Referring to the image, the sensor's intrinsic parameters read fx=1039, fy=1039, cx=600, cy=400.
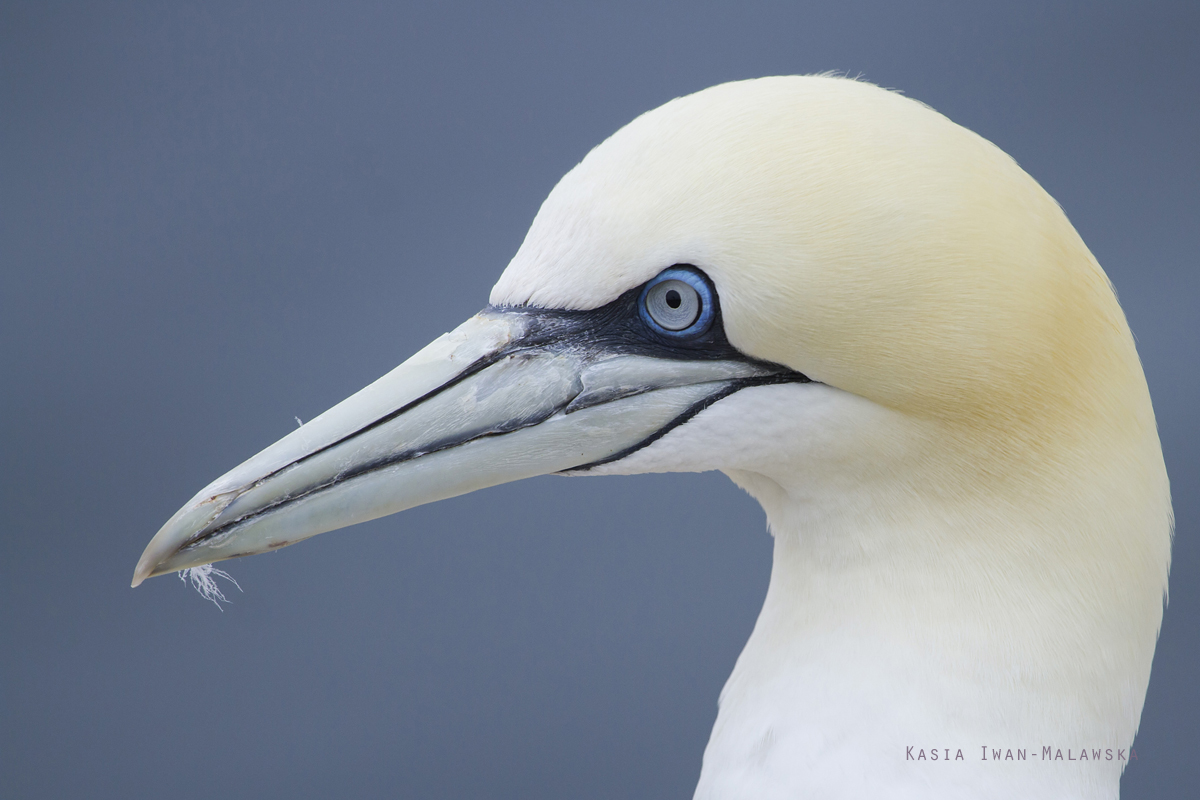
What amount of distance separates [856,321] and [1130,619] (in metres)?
0.85

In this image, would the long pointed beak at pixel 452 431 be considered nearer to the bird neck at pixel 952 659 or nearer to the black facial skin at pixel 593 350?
the black facial skin at pixel 593 350

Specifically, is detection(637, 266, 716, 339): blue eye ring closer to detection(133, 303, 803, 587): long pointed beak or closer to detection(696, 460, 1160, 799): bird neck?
detection(133, 303, 803, 587): long pointed beak

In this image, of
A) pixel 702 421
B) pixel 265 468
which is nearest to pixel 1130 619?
pixel 702 421

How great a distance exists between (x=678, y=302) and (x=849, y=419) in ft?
1.21

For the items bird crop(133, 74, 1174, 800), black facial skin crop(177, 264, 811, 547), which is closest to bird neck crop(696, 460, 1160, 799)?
bird crop(133, 74, 1174, 800)

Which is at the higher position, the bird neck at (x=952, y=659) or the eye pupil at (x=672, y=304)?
the eye pupil at (x=672, y=304)

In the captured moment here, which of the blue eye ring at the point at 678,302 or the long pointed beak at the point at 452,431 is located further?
the long pointed beak at the point at 452,431

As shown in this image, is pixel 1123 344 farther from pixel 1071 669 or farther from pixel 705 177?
pixel 705 177

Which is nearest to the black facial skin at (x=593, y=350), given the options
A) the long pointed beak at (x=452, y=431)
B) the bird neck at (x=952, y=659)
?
the long pointed beak at (x=452, y=431)

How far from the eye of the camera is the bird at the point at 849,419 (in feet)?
5.59

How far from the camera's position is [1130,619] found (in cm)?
199

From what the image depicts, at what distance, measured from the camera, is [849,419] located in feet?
A: 6.05

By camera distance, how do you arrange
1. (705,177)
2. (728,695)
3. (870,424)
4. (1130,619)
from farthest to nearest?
1. (728,695)
2. (1130,619)
3. (870,424)
4. (705,177)

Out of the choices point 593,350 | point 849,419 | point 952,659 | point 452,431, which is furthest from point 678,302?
point 952,659
